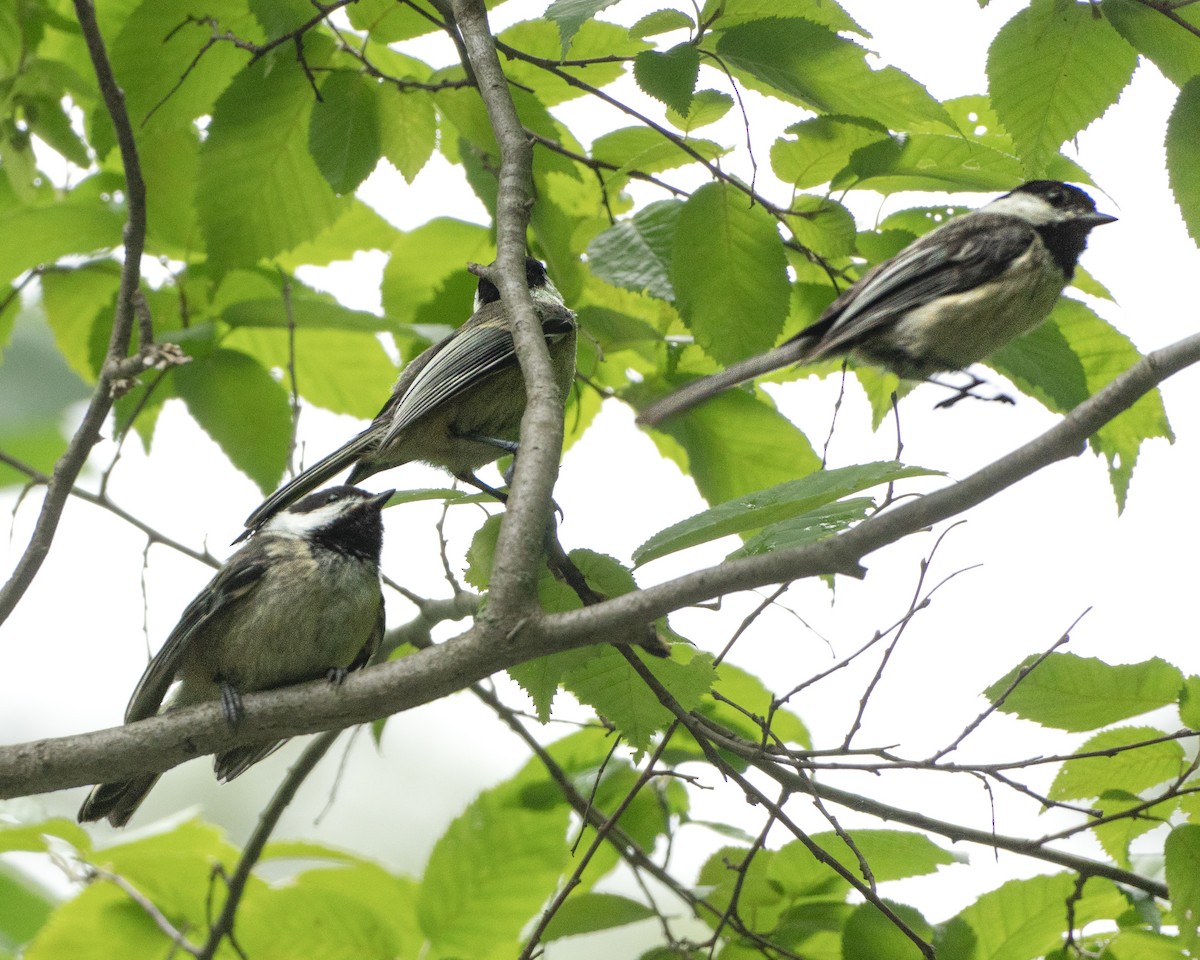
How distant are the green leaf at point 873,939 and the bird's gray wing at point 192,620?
75.0 inches

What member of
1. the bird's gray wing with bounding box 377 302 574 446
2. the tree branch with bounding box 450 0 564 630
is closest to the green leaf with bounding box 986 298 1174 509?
the bird's gray wing with bounding box 377 302 574 446

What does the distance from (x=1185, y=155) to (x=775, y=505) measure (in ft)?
4.65

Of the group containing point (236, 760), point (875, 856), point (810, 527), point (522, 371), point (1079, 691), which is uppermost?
point (522, 371)

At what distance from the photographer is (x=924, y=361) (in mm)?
3283

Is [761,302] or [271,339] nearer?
[761,302]

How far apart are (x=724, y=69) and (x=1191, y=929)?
2.23 m

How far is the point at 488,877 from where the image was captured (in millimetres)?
3246

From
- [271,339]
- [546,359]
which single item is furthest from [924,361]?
[271,339]

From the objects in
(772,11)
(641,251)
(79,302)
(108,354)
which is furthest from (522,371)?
(79,302)

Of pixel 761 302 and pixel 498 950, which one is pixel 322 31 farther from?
pixel 498 950

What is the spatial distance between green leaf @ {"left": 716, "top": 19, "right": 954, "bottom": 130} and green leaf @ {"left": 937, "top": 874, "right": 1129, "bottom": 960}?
1816 mm

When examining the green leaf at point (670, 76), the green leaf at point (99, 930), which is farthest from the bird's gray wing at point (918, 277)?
the green leaf at point (99, 930)

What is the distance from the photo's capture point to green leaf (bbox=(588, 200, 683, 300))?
326cm

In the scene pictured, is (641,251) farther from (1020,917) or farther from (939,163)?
(1020,917)
